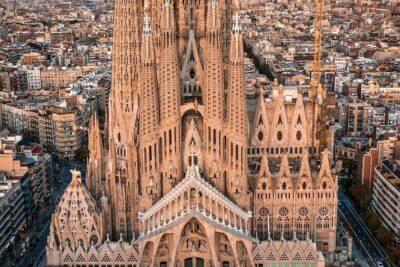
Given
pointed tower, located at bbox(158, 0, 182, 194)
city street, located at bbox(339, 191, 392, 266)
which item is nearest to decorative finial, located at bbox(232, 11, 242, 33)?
pointed tower, located at bbox(158, 0, 182, 194)

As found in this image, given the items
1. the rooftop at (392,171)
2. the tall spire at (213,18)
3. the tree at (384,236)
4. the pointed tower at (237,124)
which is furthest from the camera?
the rooftop at (392,171)

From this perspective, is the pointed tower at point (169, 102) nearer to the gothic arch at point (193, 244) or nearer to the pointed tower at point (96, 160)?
the gothic arch at point (193, 244)

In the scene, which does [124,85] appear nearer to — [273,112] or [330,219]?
[273,112]

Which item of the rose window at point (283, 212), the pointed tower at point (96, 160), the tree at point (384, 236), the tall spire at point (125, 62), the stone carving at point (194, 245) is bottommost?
the tree at point (384, 236)

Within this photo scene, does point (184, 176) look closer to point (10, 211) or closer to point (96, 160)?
point (96, 160)

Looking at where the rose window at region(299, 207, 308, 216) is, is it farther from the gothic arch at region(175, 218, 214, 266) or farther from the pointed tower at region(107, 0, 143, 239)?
the pointed tower at region(107, 0, 143, 239)

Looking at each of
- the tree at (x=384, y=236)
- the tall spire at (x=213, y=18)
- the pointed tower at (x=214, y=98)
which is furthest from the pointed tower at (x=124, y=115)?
the tree at (x=384, y=236)

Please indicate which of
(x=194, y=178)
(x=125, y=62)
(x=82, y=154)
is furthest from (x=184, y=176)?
(x=82, y=154)
